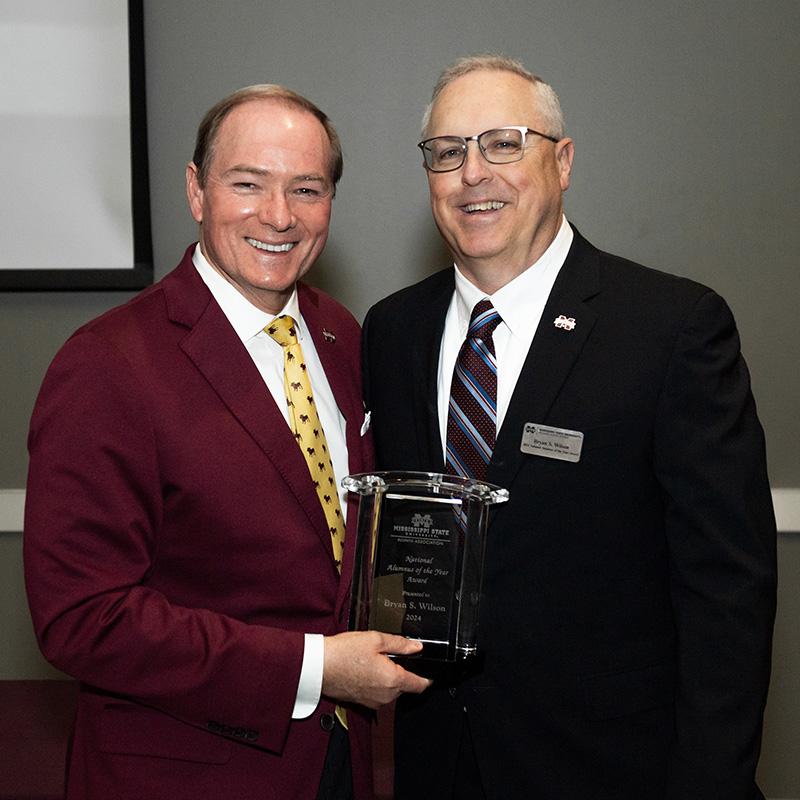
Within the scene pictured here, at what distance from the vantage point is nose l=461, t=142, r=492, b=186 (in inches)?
75.5

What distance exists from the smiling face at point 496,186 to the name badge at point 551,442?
1.31 ft

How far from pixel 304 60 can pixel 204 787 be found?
2.46m

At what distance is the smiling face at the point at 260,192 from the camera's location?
1.94 meters

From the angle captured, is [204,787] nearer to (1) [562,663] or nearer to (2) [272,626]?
(2) [272,626]

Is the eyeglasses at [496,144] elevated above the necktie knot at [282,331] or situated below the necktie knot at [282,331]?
above

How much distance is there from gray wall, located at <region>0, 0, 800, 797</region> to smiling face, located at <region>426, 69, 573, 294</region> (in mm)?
1276

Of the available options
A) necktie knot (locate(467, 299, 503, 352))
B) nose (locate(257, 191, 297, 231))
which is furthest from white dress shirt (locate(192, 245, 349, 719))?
necktie knot (locate(467, 299, 503, 352))

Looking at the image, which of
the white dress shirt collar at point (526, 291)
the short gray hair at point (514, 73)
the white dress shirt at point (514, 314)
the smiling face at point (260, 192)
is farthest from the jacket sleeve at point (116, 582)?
the short gray hair at point (514, 73)

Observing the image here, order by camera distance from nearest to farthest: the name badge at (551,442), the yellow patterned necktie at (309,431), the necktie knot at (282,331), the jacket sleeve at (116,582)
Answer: the jacket sleeve at (116,582) → the name badge at (551,442) → the yellow patterned necktie at (309,431) → the necktie knot at (282,331)

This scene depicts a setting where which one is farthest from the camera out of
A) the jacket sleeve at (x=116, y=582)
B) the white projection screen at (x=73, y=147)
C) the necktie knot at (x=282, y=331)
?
the white projection screen at (x=73, y=147)

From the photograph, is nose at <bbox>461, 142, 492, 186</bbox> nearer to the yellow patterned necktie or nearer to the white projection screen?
the yellow patterned necktie

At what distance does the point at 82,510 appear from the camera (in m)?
1.62

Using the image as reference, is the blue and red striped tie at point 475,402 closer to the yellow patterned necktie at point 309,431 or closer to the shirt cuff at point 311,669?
the yellow patterned necktie at point 309,431

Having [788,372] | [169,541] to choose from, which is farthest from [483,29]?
[169,541]
